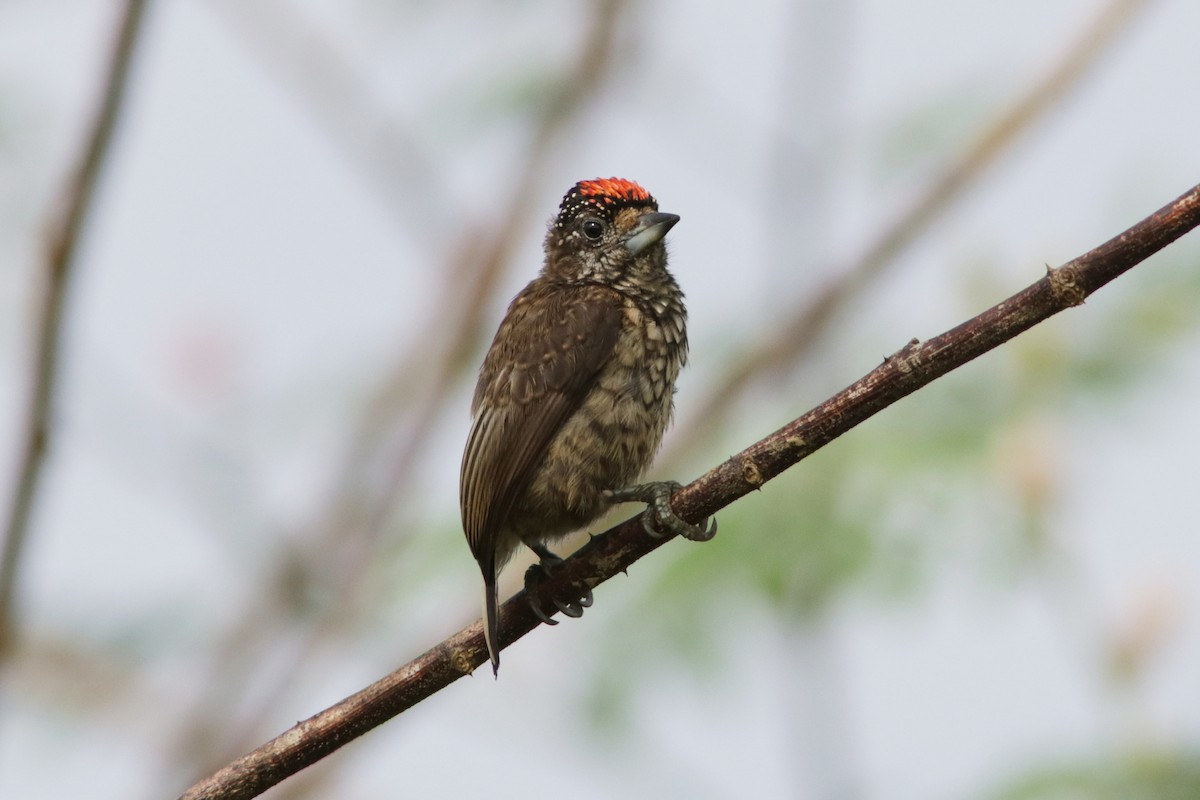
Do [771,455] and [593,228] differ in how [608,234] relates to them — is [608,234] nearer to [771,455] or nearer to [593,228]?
[593,228]

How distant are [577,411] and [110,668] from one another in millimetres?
3240

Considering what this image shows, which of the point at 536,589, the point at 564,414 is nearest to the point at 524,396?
the point at 564,414

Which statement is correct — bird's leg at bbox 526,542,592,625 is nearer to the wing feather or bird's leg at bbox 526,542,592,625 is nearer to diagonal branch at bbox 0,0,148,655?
the wing feather

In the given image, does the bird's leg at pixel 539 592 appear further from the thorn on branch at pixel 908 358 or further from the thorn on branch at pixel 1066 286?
the thorn on branch at pixel 1066 286

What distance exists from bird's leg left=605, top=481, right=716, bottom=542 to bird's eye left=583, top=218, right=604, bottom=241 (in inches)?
50.0

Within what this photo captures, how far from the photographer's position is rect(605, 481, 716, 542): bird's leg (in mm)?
3590

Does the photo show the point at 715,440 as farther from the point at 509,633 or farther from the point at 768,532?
the point at 509,633

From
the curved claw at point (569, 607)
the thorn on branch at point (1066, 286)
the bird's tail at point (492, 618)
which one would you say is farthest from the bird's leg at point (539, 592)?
the thorn on branch at point (1066, 286)

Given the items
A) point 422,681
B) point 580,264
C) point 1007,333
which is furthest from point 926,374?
point 580,264

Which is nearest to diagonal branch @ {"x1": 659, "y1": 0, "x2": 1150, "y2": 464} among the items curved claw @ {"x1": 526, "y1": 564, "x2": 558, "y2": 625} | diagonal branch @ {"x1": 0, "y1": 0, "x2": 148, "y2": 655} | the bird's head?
the bird's head

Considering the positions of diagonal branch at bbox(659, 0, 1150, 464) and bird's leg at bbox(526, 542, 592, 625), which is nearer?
bird's leg at bbox(526, 542, 592, 625)

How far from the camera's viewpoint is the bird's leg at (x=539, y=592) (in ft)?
12.9

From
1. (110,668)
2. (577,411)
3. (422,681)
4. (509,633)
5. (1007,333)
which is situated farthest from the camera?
(110,668)

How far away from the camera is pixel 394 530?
20.1 feet
